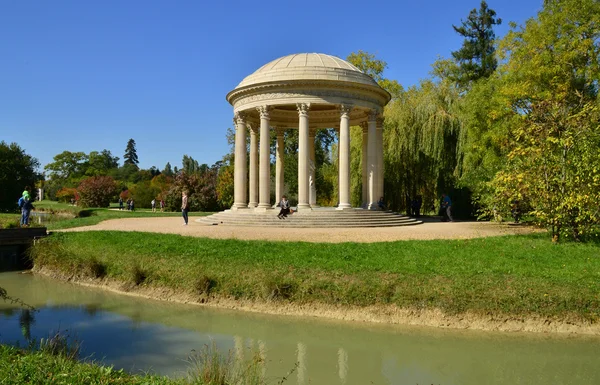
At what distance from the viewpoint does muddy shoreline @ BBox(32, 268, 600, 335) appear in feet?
40.0

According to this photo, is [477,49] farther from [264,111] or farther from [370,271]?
[370,271]

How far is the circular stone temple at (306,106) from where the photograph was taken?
29312mm

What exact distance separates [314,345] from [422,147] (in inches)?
1169

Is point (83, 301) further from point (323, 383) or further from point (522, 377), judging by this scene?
point (522, 377)

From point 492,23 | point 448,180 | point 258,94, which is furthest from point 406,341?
point 492,23

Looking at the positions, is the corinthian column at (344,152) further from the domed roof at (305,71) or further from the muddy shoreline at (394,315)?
the muddy shoreline at (394,315)

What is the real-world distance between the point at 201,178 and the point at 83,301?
1616 inches

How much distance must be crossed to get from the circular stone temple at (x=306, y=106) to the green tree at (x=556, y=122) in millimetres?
8660

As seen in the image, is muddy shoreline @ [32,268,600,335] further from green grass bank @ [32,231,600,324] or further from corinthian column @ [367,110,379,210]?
corinthian column @ [367,110,379,210]

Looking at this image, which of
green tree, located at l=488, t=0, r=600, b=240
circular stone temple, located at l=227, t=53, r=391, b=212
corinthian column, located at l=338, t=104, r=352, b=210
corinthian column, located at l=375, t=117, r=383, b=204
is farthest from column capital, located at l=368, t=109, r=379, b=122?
green tree, located at l=488, t=0, r=600, b=240

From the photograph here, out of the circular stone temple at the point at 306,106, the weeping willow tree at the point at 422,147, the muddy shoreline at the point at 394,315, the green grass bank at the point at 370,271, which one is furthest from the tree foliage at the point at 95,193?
the muddy shoreline at the point at 394,315

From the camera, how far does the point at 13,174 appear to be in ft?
184

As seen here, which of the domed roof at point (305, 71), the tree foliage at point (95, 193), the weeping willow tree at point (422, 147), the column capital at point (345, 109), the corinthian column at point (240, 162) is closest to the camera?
the domed roof at point (305, 71)

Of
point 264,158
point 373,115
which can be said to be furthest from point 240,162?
point 373,115
